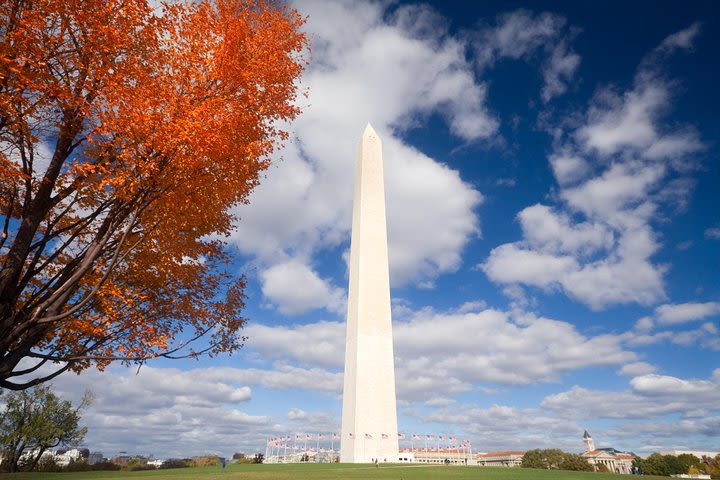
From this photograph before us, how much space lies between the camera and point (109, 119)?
6215mm

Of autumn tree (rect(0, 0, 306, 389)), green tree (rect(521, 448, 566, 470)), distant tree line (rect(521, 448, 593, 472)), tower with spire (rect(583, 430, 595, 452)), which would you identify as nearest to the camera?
autumn tree (rect(0, 0, 306, 389))

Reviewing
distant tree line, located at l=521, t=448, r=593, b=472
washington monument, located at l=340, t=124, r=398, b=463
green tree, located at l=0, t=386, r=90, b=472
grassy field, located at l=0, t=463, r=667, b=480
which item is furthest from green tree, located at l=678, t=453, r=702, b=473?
green tree, located at l=0, t=386, r=90, b=472

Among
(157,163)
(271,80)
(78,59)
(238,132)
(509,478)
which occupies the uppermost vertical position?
(271,80)

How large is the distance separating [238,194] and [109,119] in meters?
2.70

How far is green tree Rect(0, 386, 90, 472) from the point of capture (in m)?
25.4

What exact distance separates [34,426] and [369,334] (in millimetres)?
21558

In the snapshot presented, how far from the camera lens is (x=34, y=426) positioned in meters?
26.0

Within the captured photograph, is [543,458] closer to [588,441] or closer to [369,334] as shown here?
[369,334]

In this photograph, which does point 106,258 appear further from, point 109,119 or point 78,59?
point 78,59

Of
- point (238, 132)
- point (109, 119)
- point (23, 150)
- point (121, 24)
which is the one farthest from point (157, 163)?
point (121, 24)

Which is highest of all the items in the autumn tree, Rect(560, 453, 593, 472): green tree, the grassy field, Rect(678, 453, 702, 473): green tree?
the autumn tree

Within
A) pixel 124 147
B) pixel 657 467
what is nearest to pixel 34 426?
pixel 124 147

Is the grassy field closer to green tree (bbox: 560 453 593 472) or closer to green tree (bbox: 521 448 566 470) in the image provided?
green tree (bbox: 560 453 593 472)

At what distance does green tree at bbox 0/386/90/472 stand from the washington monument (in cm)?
1732
